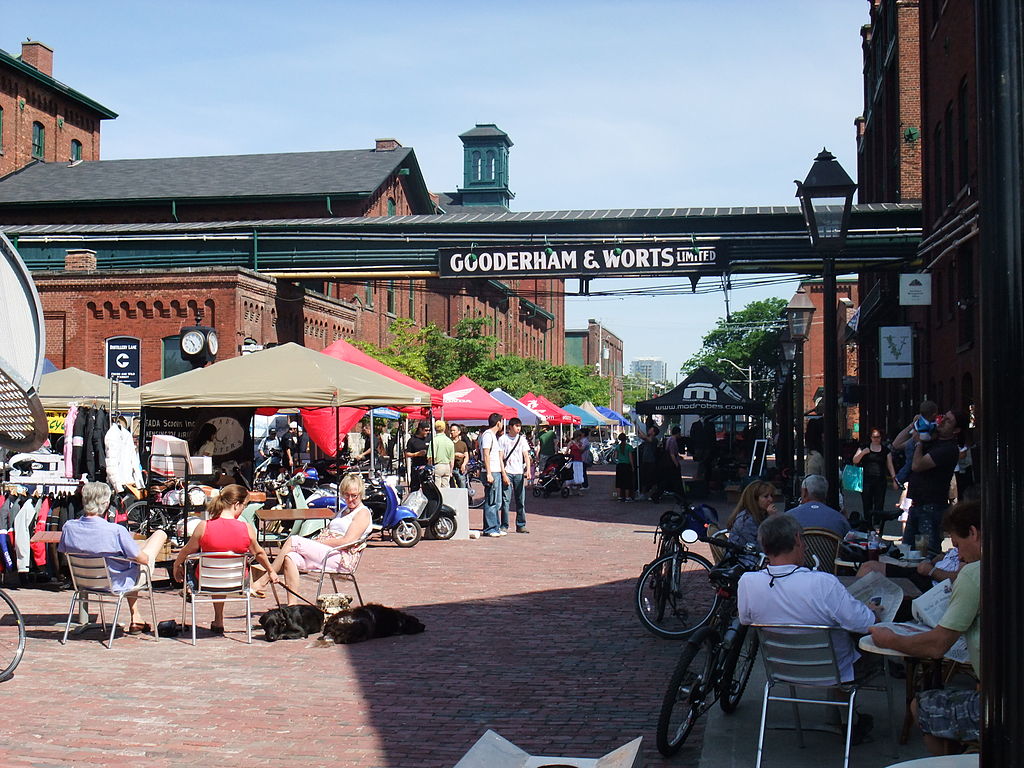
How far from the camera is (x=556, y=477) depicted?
1215 inches

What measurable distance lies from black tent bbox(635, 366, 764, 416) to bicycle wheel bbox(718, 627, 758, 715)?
20.7 m

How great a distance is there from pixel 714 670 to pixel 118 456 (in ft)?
Result: 38.6

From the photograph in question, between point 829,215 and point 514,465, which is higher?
point 829,215

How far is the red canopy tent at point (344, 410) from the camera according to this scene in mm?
21172

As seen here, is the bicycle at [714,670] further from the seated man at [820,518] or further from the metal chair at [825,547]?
the seated man at [820,518]

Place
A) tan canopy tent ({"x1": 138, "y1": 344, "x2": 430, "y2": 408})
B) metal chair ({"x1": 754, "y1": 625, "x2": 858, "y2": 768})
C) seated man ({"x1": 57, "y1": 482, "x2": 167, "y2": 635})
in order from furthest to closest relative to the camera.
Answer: tan canopy tent ({"x1": 138, "y1": 344, "x2": 430, "y2": 408}) → seated man ({"x1": 57, "y1": 482, "x2": 167, "y2": 635}) → metal chair ({"x1": 754, "y1": 625, "x2": 858, "y2": 768})

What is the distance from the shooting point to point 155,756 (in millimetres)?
6484

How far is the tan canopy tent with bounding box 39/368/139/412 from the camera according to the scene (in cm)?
2036

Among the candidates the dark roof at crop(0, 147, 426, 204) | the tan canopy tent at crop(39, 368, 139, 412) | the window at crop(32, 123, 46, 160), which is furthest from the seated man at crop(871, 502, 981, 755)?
the window at crop(32, 123, 46, 160)

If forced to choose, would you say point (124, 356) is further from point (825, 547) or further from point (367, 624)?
point (825, 547)

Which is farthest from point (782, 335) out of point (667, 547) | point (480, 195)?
point (480, 195)

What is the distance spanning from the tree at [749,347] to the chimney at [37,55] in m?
62.2

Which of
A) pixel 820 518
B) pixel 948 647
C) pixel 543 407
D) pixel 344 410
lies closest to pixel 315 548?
pixel 820 518

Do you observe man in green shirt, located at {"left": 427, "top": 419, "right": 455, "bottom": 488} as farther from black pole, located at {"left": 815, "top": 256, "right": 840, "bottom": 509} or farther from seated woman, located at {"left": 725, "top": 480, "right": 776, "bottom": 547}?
seated woman, located at {"left": 725, "top": 480, "right": 776, "bottom": 547}
